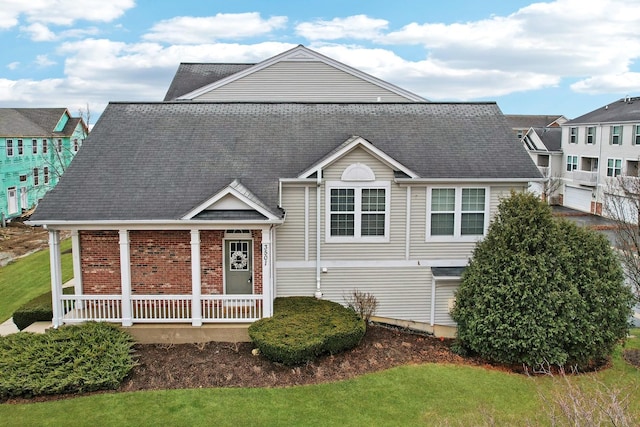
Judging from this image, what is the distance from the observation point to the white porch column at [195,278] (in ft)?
44.9

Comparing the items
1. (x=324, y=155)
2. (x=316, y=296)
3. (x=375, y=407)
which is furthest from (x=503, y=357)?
(x=324, y=155)

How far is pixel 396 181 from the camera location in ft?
50.0

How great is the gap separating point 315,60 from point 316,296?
11.6m

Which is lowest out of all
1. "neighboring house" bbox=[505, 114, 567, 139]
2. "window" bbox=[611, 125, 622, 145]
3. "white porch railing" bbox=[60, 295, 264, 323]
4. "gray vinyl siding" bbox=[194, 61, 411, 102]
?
"white porch railing" bbox=[60, 295, 264, 323]

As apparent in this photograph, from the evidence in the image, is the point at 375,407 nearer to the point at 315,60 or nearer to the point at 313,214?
the point at 313,214

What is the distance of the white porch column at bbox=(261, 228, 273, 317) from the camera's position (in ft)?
45.4

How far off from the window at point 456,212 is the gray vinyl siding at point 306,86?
8.20m

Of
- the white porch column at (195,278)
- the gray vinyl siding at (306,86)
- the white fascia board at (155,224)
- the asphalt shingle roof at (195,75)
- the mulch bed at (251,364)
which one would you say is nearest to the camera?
the mulch bed at (251,364)

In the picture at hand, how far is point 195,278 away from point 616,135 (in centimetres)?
3930

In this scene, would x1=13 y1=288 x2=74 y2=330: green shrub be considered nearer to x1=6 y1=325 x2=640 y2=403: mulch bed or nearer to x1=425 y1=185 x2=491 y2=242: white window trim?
x1=6 y1=325 x2=640 y2=403: mulch bed

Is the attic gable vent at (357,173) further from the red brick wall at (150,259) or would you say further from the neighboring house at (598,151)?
the neighboring house at (598,151)

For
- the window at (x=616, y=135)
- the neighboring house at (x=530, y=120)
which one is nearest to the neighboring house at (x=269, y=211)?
the window at (x=616, y=135)

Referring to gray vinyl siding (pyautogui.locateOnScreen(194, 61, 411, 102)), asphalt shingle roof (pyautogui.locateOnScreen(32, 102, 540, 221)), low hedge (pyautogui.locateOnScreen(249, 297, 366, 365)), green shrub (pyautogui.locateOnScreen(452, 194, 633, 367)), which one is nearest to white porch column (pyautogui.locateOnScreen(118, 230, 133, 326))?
asphalt shingle roof (pyautogui.locateOnScreen(32, 102, 540, 221))

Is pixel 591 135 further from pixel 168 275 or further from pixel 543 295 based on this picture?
pixel 168 275
